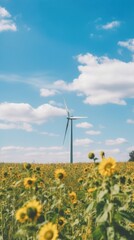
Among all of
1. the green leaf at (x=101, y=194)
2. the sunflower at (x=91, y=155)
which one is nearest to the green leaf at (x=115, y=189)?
the green leaf at (x=101, y=194)

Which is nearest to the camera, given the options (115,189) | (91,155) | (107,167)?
(115,189)

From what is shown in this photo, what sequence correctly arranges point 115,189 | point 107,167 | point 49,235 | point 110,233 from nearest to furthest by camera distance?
1. point 49,235
2. point 110,233
3. point 115,189
4. point 107,167

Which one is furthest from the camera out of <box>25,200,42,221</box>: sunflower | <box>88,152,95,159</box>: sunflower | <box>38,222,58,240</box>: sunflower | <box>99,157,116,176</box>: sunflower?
<box>88,152,95,159</box>: sunflower

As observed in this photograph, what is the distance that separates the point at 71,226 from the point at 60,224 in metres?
0.67

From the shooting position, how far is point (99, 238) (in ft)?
15.8

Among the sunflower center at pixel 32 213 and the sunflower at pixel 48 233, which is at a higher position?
the sunflower center at pixel 32 213

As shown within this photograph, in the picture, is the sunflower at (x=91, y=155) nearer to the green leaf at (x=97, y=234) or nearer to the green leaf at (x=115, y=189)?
the green leaf at (x=115, y=189)

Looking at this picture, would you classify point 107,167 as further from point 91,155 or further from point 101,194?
point 91,155

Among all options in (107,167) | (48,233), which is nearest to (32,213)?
(48,233)

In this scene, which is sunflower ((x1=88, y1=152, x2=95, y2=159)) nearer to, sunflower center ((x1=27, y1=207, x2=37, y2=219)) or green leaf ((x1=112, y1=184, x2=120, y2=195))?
green leaf ((x1=112, y1=184, x2=120, y2=195))

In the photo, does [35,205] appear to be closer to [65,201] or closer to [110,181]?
[110,181]

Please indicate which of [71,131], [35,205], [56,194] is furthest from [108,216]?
[71,131]

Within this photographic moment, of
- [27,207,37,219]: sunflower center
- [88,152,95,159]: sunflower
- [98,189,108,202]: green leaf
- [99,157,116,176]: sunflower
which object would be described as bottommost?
[27,207,37,219]: sunflower center

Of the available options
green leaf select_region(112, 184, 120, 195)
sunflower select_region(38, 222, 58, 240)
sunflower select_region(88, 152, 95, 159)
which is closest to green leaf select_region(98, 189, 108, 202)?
green leaf select_region(112, 184, 120, 195)
